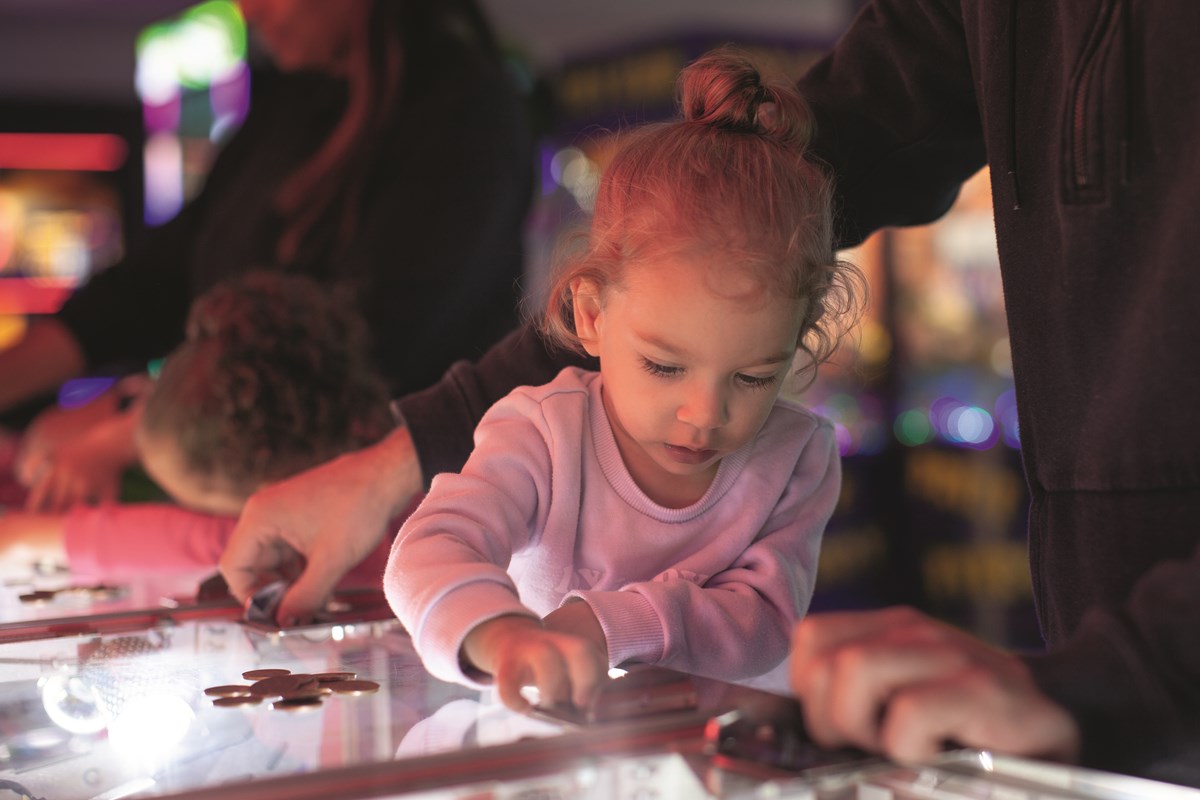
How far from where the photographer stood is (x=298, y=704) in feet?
2.42

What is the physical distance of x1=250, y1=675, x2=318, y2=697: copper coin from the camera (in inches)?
30.5

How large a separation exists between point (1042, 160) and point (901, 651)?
0.41 meters

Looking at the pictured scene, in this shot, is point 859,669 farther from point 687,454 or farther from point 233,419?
point 233,419

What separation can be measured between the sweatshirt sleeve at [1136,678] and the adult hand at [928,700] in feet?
0.03

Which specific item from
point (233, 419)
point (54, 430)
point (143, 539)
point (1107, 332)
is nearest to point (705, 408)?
point (1107, 332)

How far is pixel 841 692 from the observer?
57 cm

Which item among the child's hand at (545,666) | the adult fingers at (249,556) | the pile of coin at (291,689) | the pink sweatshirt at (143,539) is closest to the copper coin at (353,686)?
the pile of coin at (291,689)

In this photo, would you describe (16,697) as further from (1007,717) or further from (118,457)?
(118,457)

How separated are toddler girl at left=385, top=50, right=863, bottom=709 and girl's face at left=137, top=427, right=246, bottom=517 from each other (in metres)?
0.72

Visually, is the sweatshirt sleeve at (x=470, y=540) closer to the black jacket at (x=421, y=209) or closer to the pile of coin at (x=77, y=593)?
the pile of coin at (x=77, y=593)

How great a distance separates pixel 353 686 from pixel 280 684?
0.05 m

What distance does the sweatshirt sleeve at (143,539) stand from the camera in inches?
58.6

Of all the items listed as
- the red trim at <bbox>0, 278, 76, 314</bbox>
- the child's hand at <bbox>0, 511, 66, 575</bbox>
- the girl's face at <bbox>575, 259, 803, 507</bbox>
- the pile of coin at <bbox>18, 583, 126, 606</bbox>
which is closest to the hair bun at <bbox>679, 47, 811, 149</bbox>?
the girl's face at <bbox>575, 259, 803, 507</bbox>

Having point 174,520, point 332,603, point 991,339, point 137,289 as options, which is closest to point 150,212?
point 991,339
